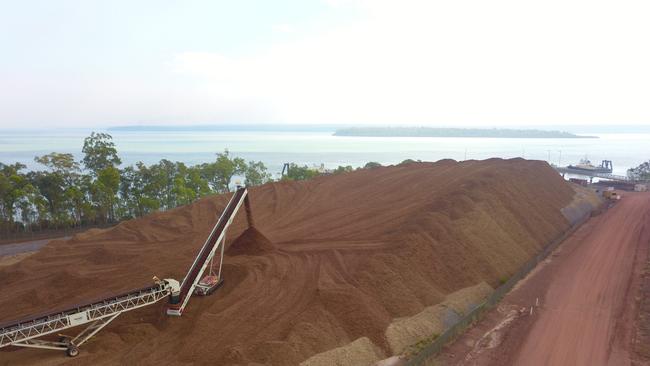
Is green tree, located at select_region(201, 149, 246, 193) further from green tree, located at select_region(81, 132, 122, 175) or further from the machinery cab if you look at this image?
the machinery cab

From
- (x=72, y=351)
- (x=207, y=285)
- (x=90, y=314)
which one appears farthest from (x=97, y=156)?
(x=72, y=351)

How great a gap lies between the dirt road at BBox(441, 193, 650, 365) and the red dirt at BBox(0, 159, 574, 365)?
250 cm

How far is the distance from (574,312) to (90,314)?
23803 millimetres

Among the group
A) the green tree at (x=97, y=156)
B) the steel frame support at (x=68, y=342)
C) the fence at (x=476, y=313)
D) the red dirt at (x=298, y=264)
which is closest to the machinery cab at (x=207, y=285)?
the red dirt at (x=298, y=264)

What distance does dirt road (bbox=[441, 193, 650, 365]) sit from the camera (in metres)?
18.2

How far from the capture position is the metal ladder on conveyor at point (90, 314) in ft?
48.3

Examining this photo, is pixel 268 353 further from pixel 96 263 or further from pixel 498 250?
pixel 498 250

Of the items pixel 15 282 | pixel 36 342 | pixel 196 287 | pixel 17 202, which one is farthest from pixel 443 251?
pixel 17 202

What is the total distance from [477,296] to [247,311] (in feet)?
42.4

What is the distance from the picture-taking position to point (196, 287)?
20047mm

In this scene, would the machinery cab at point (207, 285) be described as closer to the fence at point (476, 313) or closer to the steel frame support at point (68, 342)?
the steel frame support at point (68, 342)

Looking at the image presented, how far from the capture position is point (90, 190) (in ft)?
147

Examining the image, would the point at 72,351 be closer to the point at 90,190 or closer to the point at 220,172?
the point at 90,190

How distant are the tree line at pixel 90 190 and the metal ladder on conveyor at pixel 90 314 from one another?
30721 mm
